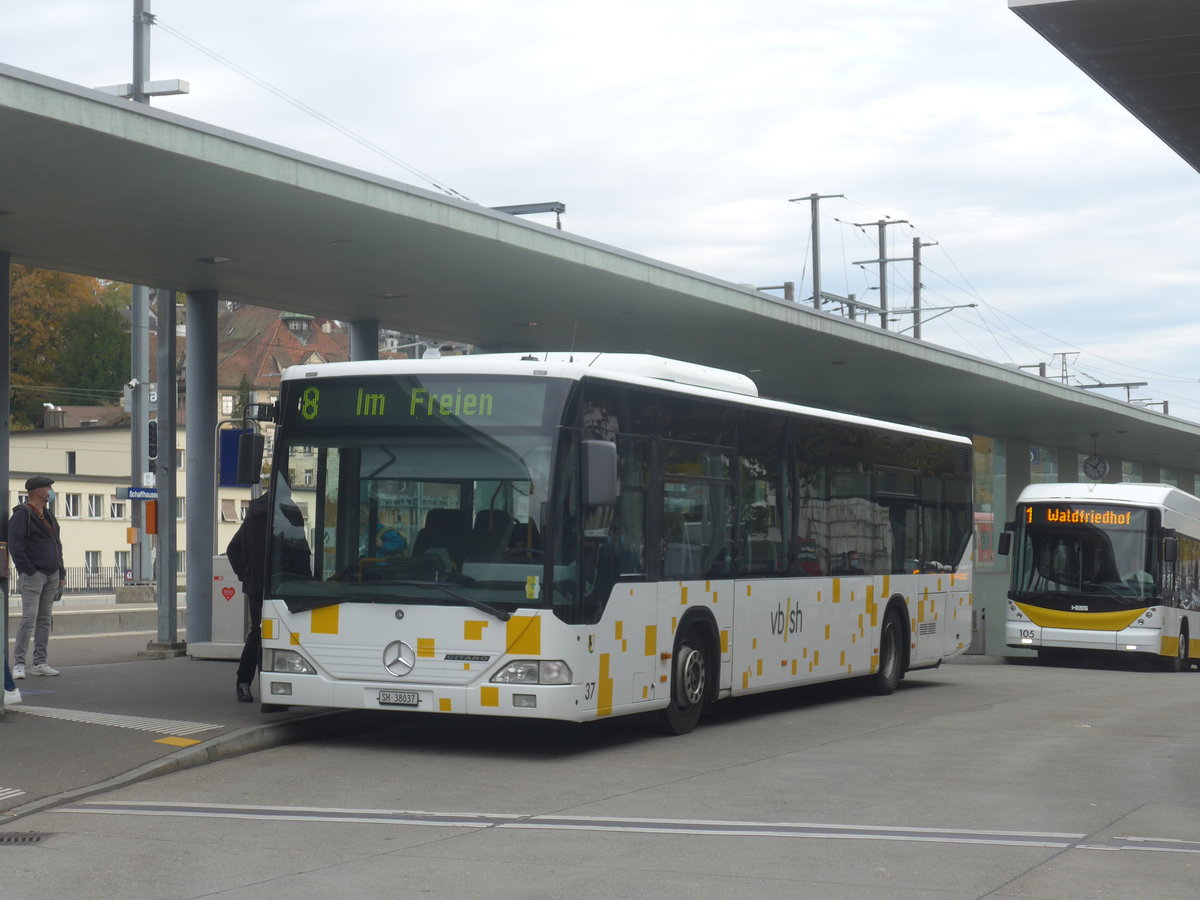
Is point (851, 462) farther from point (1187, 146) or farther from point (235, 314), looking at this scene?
point (235, 314)

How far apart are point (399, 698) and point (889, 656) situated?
833 centimetres

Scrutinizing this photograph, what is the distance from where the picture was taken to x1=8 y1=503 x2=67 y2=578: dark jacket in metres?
15.8

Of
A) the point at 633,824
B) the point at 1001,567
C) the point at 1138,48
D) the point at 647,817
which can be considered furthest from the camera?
the point at 1001,567

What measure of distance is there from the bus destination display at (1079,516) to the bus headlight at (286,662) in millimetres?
20081

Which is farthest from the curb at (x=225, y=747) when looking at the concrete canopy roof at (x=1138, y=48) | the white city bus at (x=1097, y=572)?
the white city bus at (x=1097, y=572)

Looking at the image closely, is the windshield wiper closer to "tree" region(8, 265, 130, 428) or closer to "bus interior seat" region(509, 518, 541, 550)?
"bus interior seat" region(509, 518, 541, 550)

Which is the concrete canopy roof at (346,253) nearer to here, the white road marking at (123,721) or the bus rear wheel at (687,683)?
the white road marking at (123,721)

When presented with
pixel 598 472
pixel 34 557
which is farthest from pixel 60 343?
pixel 598 472

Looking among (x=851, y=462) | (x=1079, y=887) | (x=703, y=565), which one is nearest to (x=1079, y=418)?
(x=851, y=462)

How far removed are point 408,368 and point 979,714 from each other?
24.0ft

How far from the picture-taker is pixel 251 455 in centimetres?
1302

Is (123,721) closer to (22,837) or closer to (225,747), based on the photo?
(225,747)

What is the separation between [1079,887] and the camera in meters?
7.68

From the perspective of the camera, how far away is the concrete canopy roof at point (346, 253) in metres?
13.8
